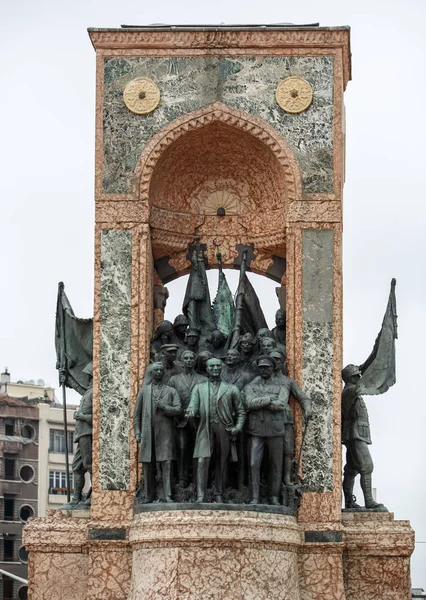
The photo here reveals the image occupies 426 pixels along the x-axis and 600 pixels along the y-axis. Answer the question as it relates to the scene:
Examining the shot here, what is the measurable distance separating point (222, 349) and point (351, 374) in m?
1.99

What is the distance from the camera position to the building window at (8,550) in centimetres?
6494

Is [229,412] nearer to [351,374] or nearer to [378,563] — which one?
[351,374]

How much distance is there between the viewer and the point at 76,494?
26516 mm

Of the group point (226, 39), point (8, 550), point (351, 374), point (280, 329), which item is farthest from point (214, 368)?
point (8, 550)

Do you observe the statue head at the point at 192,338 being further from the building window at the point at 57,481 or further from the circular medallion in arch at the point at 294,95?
the building window at the point at 57,481

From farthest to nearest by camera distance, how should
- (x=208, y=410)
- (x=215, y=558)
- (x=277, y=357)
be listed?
(x=277, y=357) < (x=208, y=410) < (x=215, y=558)

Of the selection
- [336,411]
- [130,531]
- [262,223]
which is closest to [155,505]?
[130,531]

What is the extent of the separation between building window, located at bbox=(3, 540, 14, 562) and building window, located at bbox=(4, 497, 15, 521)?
1106 mm

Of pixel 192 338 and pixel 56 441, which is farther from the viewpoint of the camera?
pixel 56 441

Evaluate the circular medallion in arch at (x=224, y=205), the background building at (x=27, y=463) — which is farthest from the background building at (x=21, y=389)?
the circular medallion in arch at (x=224, y=205)

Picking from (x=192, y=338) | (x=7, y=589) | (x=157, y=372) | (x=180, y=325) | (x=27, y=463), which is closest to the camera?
(x=157, y=372)

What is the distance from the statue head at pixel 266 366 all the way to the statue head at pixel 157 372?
141cm

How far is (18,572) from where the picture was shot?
212ft

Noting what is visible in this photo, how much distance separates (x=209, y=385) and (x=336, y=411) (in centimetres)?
208
